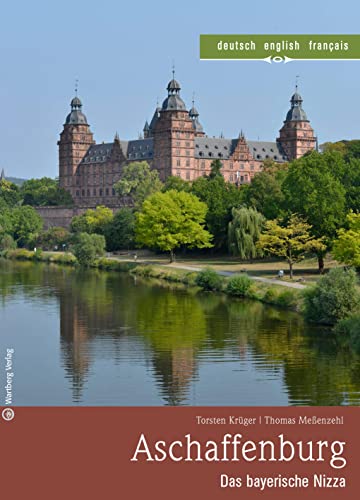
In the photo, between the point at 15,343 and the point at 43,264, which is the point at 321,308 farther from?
the point at 43,264

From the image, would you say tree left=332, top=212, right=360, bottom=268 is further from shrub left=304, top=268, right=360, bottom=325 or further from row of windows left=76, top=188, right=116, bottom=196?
row of windows left=76, top=188, right=116, bottom=196

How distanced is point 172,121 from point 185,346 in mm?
88328

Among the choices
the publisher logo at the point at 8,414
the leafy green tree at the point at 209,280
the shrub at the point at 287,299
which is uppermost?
the leafy green tree at the point at 209,280

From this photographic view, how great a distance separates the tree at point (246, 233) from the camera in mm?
59188

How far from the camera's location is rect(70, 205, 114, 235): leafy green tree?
83.2 m

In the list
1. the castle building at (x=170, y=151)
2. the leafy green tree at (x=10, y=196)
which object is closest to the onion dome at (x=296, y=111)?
the castle building at (x=170, y=151)

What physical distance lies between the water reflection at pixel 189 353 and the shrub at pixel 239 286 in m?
1.05

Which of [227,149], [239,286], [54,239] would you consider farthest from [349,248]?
[227,149]

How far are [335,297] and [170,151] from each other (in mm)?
86079

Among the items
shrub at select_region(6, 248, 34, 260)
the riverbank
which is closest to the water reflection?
the riverbank

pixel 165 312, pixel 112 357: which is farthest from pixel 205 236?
pixel 112 357

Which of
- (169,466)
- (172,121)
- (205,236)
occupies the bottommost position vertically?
(169,466)

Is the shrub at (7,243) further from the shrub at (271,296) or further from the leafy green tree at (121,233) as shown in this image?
the shrub at (271,296)

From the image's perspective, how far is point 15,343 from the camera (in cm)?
3216
